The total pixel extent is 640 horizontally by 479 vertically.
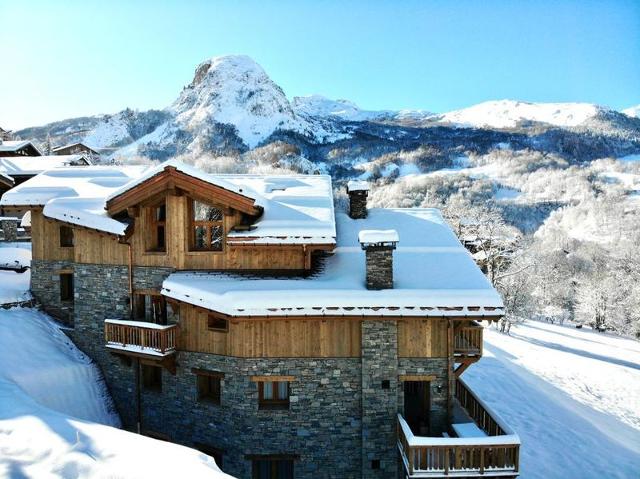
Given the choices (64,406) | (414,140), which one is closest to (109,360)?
(64,406)

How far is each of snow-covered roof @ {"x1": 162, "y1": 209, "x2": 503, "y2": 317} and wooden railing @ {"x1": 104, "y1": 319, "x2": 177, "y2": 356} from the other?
1.28 m

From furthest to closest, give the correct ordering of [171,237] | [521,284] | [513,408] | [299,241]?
[521,284] < [513,408] < [171,237] < [299,241]

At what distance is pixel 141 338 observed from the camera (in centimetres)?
1243

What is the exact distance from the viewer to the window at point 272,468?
11945 millimetres

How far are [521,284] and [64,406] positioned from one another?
39.8m

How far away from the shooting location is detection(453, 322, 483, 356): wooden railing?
11648mm

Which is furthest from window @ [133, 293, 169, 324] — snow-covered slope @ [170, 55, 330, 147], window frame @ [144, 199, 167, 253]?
snow-covered slope @ [170, 55, 330, 147]

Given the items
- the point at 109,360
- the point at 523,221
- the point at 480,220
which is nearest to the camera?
the point at 109,360

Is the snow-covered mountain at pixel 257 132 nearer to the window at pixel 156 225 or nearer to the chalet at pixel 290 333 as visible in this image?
the window at pixel 156 225

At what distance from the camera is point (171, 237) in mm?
12867

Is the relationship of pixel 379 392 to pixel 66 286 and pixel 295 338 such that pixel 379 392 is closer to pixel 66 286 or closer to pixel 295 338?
pixel 295 338

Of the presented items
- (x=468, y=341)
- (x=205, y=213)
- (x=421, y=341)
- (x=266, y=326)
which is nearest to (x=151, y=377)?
(x=266, y=326)

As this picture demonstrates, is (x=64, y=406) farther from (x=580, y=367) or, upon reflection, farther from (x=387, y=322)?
(x=580, y=367)

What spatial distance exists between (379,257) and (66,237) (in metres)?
12.9
